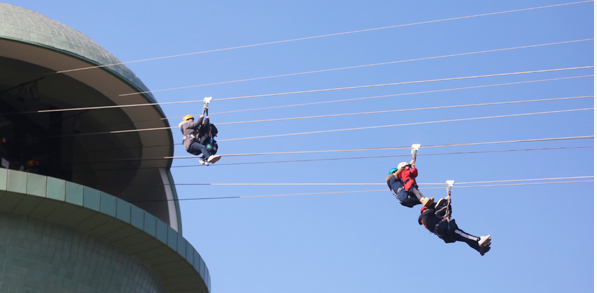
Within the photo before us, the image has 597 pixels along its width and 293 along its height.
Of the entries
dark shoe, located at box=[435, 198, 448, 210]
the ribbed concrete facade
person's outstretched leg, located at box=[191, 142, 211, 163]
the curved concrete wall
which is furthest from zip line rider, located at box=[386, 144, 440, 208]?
the curved concrete wall

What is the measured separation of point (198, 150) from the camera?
49.7 ft

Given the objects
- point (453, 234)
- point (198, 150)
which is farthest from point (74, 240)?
point (453, 234)

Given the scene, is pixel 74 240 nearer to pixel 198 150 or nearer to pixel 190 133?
pixel 198 150

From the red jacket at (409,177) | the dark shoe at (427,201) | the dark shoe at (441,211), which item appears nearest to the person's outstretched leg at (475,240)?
the dark shoe at (441,211)

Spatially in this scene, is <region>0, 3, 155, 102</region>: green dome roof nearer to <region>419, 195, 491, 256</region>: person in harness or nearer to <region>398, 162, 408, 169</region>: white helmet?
<region>398, 162, 408, 169</region>: white helmet

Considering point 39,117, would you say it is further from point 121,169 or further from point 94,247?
point 94,247

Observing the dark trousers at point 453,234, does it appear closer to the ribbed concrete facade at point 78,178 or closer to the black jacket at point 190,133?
the black jacket at point 190,133

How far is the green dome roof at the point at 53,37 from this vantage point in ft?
53.5

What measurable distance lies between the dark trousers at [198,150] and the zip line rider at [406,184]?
4059 millimetres

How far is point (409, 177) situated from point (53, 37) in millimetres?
9543

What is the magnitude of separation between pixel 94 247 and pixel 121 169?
5236 millimetres

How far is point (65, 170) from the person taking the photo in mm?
19141

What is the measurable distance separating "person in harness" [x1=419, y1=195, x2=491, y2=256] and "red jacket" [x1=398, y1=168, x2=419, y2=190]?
544mm

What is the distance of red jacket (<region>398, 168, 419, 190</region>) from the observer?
45.1 ft
